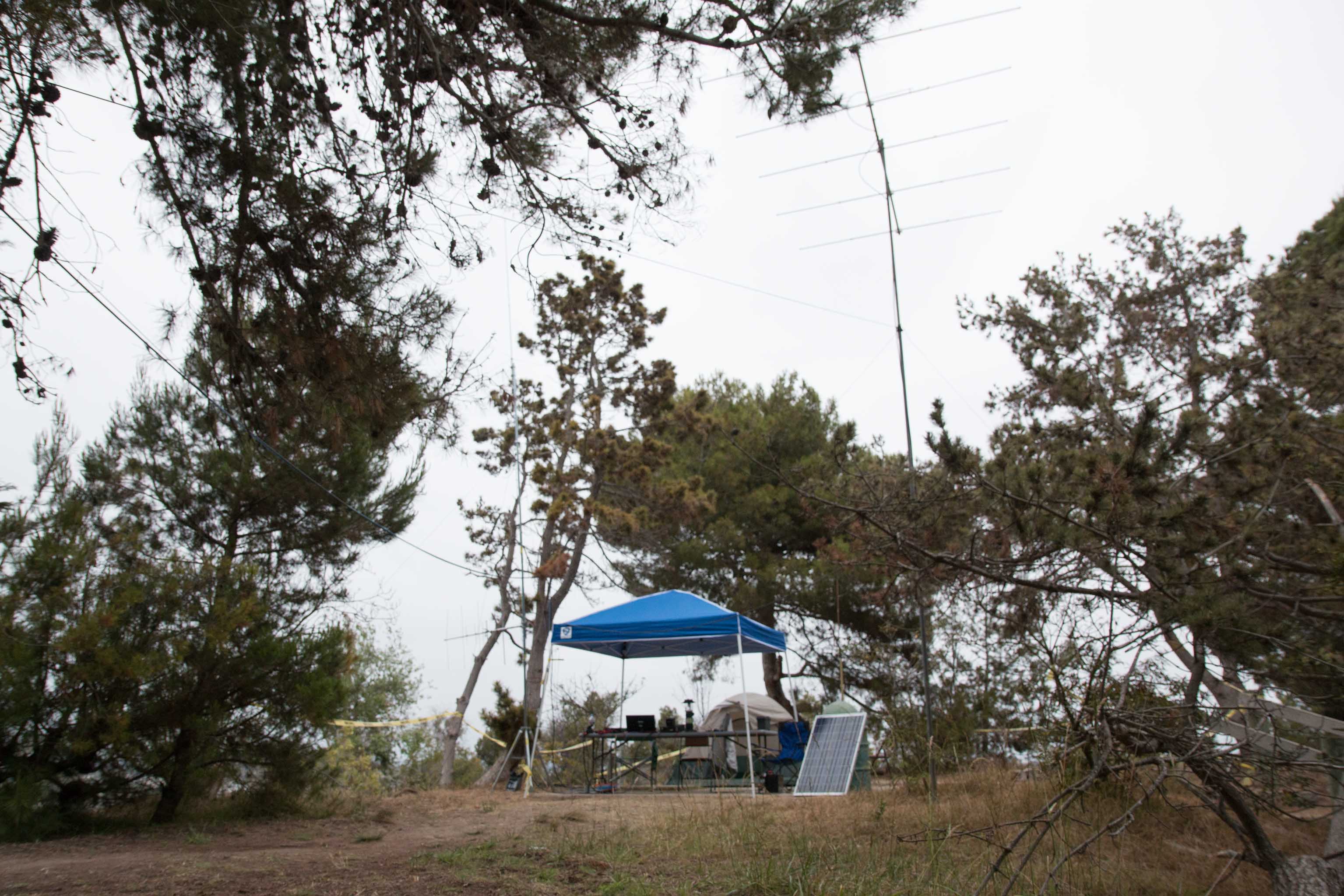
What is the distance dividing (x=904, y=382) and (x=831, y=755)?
11.5 feet

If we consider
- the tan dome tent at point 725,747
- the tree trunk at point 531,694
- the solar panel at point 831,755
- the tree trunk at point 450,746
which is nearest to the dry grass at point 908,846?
the solar panel at point 831,755

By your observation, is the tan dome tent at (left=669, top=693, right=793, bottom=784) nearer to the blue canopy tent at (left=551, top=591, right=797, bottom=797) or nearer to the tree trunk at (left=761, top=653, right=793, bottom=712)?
the blue canopy tent at (left=551, top=591, right=797, bottom=797)

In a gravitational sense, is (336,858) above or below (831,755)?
below

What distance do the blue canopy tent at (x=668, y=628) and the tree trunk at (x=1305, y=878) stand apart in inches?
200

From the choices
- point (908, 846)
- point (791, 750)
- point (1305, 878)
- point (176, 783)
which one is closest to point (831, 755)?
point (791, 750)

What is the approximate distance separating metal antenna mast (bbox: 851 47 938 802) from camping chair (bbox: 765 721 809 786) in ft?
9.31

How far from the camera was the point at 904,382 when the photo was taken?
5887mm

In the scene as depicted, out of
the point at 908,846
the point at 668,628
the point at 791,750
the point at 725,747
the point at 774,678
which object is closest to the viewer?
the point at 908,846

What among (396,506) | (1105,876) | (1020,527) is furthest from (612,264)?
(1105,876)

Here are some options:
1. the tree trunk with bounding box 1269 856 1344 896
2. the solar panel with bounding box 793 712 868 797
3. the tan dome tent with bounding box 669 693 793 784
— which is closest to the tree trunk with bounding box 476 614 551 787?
the tan dome tent with bounding box 669 693 793 784

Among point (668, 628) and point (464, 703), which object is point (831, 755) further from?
point (464, 703)

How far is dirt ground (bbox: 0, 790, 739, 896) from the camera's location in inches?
125

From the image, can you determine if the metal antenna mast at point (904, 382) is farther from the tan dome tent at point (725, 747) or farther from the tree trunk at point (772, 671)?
the tree trunk at point (772, 671)

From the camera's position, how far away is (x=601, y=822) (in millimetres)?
5289
